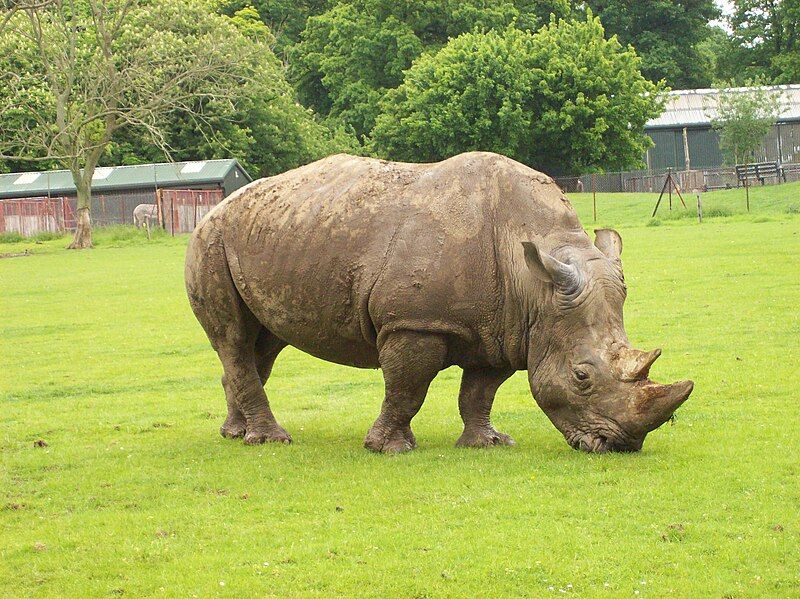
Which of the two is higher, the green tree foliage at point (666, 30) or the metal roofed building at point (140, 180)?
the green tree foliage at point (666, 30)

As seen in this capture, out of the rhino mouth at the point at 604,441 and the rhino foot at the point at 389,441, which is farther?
the rhino foot at the point at 389,441

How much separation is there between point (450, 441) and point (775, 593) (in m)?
4.58

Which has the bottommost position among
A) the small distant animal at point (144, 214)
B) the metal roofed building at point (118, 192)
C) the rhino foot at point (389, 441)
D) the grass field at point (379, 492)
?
the grass field at point (379, 492)

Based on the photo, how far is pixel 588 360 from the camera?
899 centimetres

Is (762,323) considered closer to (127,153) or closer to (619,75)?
(619,75)

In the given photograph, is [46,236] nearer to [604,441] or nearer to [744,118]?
[744,118]

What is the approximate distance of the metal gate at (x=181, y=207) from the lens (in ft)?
174

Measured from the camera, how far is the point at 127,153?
6256 cm

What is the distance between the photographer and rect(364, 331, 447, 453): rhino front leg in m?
9.60

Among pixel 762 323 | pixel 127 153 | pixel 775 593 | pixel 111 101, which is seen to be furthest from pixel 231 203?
pixel 127 153

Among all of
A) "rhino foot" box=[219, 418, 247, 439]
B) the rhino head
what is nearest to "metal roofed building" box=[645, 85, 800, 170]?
"rhino foot" box=[219, 418, 247, 439]

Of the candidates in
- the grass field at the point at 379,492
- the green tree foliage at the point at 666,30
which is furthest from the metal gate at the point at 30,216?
the grass field at the point at 379,492

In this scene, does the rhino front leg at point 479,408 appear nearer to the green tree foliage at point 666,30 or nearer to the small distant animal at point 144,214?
the small distant animal at point 144,214

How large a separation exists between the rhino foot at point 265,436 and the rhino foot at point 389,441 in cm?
105
